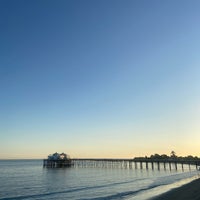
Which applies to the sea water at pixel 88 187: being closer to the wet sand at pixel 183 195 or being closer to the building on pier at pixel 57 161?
the wet sand at pixel 183 195

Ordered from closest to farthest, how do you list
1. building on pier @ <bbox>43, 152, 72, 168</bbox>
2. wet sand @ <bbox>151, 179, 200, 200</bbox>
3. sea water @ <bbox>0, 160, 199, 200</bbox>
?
wet sand @ <bbox>151, 179, 200, 200</bbox> → sea water @ <bbox>0, 160, 199, 200</bbox> → building on pier @ <bbox>43, 152, 72, 168</bbox>

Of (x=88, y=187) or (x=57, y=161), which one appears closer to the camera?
(x=88, y=187)

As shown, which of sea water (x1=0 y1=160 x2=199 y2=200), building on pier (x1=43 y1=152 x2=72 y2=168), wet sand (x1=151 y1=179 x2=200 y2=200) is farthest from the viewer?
building on pier (x1=43 y1=152 x2=72 y2=168)

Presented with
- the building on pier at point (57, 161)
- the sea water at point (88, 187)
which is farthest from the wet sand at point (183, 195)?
the building on pier at point (57, 161)

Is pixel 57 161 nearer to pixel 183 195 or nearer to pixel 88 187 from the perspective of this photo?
pixel 88 187

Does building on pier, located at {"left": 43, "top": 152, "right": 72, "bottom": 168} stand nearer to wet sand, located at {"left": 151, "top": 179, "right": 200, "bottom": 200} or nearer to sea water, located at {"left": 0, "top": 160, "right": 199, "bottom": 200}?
sea water, located at {"left": 0, "top": 160, "right": 199, "bottom": 200}

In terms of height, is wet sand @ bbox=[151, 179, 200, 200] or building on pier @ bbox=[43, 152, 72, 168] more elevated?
building on pier @ bbox=[43, 152, 72, 168]

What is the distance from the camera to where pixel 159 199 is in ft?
69.9

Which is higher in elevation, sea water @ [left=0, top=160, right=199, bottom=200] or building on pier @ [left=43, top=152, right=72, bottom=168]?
building on pier @ [left=43, top=152, right=72, bottom=168]

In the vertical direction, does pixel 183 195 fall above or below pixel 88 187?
below

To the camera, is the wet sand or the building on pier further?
the building on pier

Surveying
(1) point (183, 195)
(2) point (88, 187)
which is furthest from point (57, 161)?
(1) point (183, 195)

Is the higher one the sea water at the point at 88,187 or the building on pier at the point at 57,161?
the building on pier at the point at 57,161

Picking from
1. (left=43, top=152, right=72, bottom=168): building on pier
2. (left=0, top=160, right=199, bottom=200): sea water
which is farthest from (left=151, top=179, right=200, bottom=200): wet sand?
(left=43, top=152, right=72, bottom=168): building on pier
